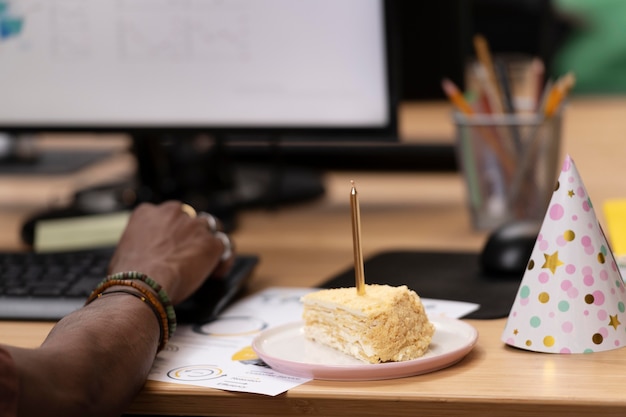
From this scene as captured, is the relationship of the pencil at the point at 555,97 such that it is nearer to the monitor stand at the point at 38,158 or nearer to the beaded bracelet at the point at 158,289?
the beaded bracelet at the point at 158,289

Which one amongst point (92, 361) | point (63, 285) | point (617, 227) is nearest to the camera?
point (92, 361)

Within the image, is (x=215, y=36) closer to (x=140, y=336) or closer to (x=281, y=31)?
(x=281, y=31)

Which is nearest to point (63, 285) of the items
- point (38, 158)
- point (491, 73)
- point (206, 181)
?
point (206, 181)

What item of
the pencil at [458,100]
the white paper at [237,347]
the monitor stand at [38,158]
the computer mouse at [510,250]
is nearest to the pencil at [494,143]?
the pencil at [458,100]

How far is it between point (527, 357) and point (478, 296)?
0.52ft

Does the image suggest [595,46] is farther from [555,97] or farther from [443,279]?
[443,279]

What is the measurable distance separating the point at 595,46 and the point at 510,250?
2654 mm

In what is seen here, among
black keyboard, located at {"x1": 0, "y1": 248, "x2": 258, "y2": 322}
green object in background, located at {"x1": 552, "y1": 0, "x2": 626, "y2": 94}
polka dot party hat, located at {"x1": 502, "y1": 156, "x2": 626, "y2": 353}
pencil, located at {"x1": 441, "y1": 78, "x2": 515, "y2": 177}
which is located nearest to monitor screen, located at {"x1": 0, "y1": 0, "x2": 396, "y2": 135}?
pencil, located at {"x1": 441, "y1": 78, "x2": 515, "y2": 177}

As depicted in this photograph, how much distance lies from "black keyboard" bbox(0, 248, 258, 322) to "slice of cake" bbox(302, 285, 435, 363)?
156 mm

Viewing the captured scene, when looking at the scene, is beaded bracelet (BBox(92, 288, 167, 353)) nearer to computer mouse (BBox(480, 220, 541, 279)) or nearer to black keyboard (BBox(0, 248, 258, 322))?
black keyboard (BBox(0, 248, 258, 322))

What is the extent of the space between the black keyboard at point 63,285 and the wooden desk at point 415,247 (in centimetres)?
2

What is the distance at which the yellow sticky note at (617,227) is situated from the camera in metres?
0.92

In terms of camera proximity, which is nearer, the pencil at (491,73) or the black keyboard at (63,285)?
the black keyboard at (63,285)

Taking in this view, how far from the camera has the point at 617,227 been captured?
0.96 m
